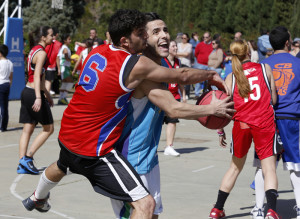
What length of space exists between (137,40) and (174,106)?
0.57 m

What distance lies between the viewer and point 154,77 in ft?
15.5

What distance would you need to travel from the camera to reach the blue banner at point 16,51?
763 inches

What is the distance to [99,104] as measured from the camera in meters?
4.79

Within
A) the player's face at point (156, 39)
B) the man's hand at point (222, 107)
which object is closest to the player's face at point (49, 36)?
the player's face at point (156, 39)

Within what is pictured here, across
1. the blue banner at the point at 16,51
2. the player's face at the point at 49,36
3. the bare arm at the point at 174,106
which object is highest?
the bare arm at the point at 174,106

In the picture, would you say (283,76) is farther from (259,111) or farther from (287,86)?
(259,111)

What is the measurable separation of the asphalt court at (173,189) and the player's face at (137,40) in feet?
8.38

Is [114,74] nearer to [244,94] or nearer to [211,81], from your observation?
[211,81]

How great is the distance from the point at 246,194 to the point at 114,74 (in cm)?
405

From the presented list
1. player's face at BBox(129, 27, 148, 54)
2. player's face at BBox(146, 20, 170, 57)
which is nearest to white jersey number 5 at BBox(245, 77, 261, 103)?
player's face at BBox(146, 20, 170, 57)

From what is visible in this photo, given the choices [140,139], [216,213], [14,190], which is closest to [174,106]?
[140,139]

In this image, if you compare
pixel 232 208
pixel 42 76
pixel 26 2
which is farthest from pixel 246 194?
pixel 26 2

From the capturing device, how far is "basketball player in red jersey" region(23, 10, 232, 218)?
4.71 meters

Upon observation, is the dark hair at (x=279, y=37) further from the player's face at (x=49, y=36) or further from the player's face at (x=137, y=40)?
the player's face at (x=49, y=36)
